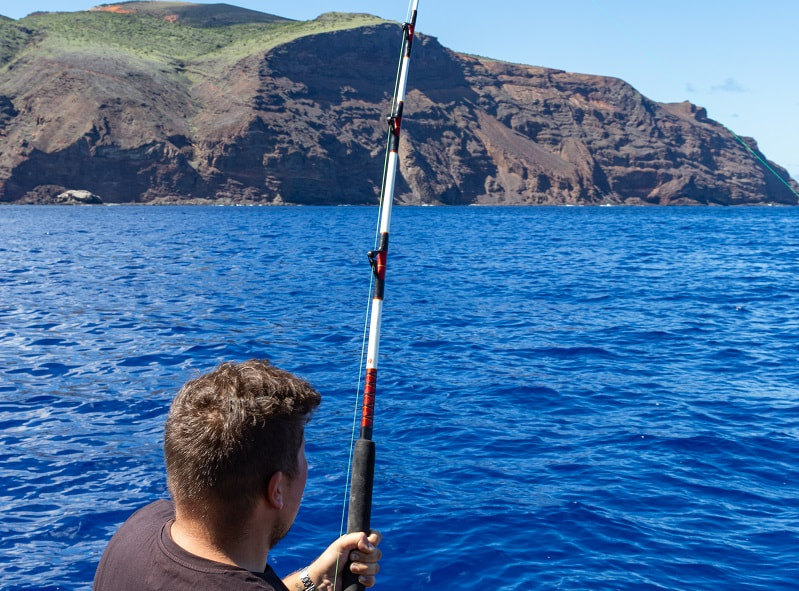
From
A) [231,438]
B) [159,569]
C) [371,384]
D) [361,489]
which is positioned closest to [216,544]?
[159,569]

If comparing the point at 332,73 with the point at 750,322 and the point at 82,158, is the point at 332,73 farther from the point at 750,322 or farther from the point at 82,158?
the point at 750,322

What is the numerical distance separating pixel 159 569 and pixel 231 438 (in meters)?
0.44

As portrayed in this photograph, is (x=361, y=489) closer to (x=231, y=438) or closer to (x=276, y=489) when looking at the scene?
(x=276, y=489)

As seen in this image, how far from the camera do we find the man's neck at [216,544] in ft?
7.32

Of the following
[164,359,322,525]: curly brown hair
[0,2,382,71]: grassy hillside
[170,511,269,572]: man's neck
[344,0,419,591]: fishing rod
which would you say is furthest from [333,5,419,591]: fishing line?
[0,2,382,71]: grassy hillside

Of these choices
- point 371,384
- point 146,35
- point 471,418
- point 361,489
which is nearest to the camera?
point 361,489

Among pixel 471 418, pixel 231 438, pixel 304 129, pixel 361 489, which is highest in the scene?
pixel 304 129

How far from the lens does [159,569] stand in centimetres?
221

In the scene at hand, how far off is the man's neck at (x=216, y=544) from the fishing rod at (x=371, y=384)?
2.36ft

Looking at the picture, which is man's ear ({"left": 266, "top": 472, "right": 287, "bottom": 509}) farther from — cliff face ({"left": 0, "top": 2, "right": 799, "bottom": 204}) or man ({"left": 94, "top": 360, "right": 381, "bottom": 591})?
cliff face ({"left": 0, "top": 2, "right": 799, "bottom": 204})

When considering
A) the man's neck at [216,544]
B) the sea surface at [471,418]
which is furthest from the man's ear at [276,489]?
the sea surface at [471,418]

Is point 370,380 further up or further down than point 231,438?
further down

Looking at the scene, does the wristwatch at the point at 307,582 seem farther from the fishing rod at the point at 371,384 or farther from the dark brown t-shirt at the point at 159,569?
the dark brown t-shirt at the point at 159,569

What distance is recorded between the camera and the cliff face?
118300 millimetres
